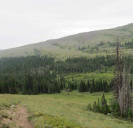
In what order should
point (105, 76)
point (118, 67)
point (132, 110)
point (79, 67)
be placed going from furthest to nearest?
point (79, 67) < point (105, 76) < point (118, 67) < point (132, 110)

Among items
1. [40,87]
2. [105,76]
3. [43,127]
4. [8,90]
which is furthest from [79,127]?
[105,76]

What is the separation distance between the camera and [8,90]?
7888 cm

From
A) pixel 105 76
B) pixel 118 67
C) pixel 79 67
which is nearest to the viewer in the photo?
pixel 118 67

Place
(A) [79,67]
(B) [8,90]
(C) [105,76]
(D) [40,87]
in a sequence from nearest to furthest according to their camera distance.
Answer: (B) [8,90], (D) [40,87], (C) [105,76], (A) [79,67]

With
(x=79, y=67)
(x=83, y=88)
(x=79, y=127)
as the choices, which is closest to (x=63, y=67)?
(x=79, y=67)

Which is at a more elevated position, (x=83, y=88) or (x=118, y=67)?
(x=118, y=67)

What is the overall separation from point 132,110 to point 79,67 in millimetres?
150653

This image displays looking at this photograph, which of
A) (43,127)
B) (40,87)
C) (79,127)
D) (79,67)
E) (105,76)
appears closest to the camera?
(43,127)

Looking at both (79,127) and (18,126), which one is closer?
(18,126)

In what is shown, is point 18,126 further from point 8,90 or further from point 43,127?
point 8,90

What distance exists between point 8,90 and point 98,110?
46.3m

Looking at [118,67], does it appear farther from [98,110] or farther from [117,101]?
[98,110]

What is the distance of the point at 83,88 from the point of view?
114938 mm

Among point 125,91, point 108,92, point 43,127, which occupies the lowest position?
point 108,92
